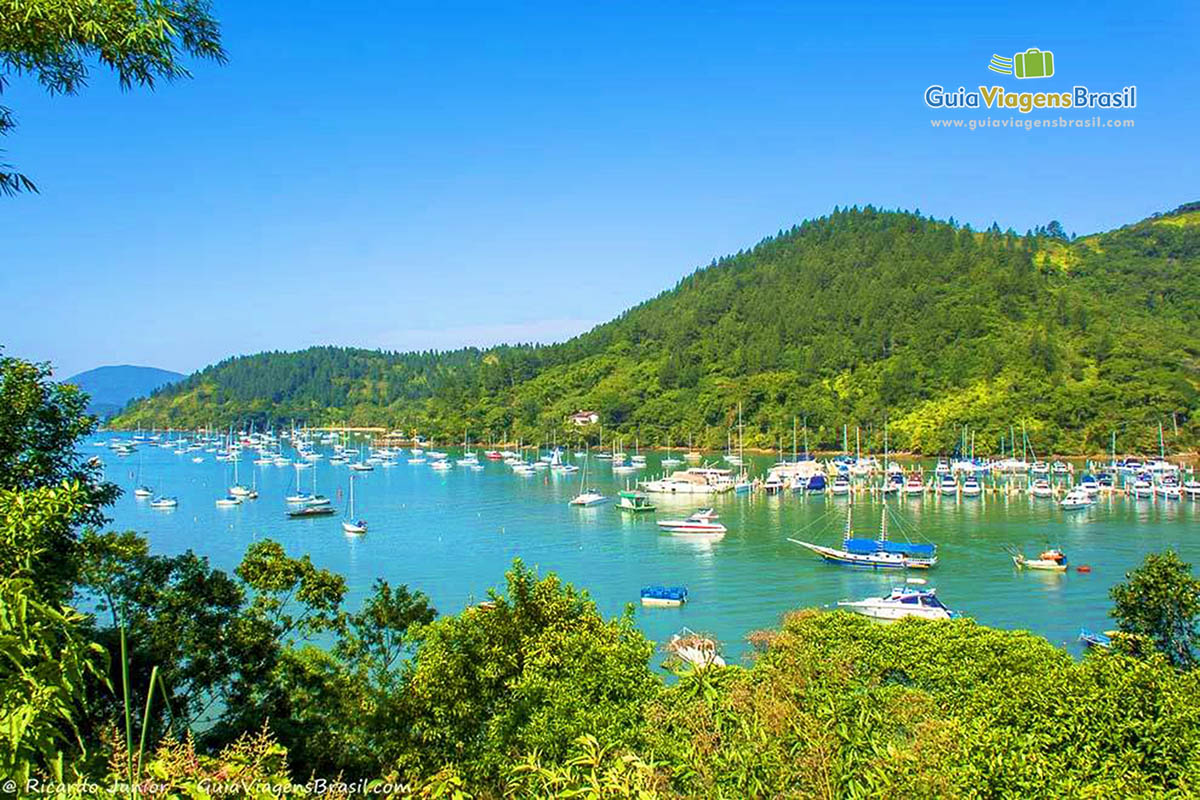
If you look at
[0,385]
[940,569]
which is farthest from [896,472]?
[0,385]

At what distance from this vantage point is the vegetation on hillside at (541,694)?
13.6ft

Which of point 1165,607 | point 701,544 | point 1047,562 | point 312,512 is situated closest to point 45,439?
point 1165,607

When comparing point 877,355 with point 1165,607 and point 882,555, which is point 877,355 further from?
point 1165,607

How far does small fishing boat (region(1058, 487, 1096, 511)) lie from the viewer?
37125 mm

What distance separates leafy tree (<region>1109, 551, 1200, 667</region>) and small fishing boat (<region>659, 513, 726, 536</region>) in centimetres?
2012

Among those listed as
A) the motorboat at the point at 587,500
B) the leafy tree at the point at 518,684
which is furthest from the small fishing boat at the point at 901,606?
the motorboat at the point at 587,500

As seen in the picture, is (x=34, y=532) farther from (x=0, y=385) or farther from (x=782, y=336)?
(x=782, y=336)

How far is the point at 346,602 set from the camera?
74.9ft

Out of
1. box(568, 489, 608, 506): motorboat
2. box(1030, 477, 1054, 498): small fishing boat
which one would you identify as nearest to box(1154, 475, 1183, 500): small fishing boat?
box(1030, 477, 1054, 498): small fishing boat

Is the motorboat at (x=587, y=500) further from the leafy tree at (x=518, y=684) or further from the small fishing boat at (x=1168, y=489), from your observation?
the leafy tree at (x=518, y=684)

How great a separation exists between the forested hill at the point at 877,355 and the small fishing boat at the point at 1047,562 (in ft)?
114

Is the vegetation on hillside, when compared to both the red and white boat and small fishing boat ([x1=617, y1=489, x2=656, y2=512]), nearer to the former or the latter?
the red and white boat

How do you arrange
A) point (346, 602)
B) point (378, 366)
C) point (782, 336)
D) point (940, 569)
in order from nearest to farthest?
1. point (346, 602)
2. point (940, 569)
3. point (782, 336)
4. point (378, 366)

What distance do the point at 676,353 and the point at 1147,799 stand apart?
84.7 metres
